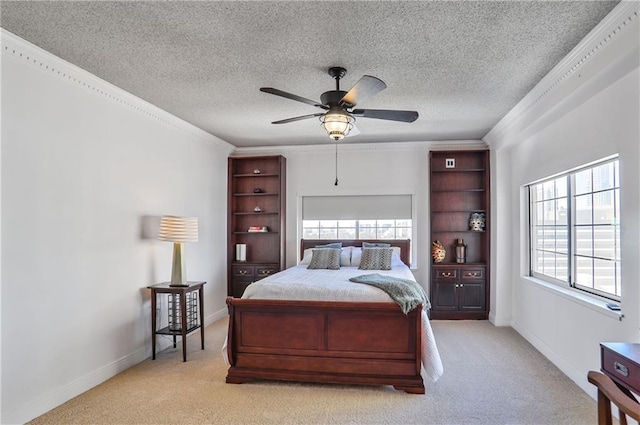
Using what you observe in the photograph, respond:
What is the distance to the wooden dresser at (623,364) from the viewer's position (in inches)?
65.8

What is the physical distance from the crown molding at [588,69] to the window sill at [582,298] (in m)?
1.63

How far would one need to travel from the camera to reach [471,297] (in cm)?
583

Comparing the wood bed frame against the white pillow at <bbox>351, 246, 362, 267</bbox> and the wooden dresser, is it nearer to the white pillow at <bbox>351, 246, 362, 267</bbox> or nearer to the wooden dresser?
the wooden dresser

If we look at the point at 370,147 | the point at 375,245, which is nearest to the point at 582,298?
the point at 375,245

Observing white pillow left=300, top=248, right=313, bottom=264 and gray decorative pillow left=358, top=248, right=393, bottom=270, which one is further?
white pillow left=300, top=248, right=313, bottom=264

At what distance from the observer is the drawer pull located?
1.73 meters

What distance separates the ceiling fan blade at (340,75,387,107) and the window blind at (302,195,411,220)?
3.47 m

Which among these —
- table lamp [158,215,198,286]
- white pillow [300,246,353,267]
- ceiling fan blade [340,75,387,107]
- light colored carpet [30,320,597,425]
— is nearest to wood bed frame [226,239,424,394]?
light colored carpet [30,320,597,425]

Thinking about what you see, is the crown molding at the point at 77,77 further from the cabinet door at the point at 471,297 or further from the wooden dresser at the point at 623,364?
A: the cabinet door at the point at 471,297

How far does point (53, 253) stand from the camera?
3051 millimetres

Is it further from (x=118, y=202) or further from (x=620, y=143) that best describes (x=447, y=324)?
(x=118, y=202)

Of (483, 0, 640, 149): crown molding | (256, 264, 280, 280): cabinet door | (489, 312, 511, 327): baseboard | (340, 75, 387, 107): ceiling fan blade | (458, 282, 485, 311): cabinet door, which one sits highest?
(483, 0, 640, 149): crown molding

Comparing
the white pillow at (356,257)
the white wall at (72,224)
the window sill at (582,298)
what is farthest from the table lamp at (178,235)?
the window sill at (582,298)

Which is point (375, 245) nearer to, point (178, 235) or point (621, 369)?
point (178, 235)
